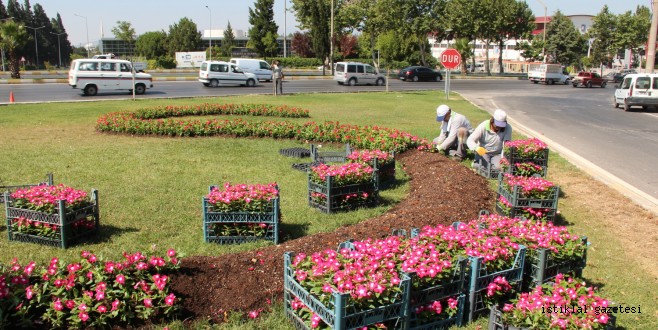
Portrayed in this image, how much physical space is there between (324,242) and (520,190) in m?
2.72

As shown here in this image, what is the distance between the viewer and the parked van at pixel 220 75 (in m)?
33.5

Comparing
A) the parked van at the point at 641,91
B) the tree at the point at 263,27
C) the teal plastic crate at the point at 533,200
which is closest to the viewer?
the teal plastic crate at the point at 533,200

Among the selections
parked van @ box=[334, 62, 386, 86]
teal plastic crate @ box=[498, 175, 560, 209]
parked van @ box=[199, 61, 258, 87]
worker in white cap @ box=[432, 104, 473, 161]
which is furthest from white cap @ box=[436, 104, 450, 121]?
parked van @ box=[334, 62, 386, 86]

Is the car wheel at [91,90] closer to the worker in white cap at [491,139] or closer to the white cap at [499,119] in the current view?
the worker in white cap at [491,139]

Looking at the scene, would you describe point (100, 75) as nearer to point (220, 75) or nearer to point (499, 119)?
point (220, 75)

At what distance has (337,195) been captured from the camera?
7.25 m

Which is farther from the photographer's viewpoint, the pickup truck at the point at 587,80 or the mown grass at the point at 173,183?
the pickup truck at the point at 587,80

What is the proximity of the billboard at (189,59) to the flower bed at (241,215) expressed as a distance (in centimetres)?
6523

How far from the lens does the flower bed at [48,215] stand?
5.84m

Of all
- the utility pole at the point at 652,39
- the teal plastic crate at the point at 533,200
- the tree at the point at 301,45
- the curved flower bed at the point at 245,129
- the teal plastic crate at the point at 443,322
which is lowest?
the teal plastic crate at the point at 443,322

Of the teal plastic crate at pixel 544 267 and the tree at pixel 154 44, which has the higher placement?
the tree at pixel 154 44

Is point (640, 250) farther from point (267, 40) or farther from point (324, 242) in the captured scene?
point (267, 40)

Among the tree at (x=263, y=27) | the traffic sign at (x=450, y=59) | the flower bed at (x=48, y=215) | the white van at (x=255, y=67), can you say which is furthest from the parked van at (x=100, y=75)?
the tree at (x=263, y=27)

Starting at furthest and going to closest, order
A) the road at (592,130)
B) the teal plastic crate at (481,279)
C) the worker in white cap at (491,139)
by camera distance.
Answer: the road at (592,130), the worker in white cap at (491,139), the teal plastic crate at (481,279)
